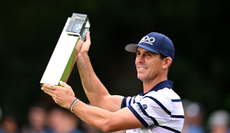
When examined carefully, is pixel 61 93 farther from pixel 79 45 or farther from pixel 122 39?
pixel 122 39

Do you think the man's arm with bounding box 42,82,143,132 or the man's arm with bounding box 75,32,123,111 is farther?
the man's arm with bounding box 75,32,123,111

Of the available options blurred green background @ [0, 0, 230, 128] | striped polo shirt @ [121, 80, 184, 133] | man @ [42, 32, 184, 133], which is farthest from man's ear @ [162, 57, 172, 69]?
blurred green background @ [0, 0, 230, 128]

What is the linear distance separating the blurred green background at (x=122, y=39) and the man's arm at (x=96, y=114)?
680 cm

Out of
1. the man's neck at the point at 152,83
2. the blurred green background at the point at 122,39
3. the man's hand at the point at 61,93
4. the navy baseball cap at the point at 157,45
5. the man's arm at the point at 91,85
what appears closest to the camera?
the man's hand at the point at 61,93

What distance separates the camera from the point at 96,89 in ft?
13.5

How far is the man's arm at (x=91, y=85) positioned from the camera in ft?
12.7

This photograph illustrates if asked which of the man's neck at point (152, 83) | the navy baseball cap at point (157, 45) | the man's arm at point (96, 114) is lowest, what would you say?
the man's arm at point (96, 114)

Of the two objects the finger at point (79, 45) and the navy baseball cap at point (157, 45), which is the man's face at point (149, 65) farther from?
the finger at point (79, 45)

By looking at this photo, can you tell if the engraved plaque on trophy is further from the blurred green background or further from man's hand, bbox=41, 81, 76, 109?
the blurred green background

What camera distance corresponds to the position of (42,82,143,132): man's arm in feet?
10.7

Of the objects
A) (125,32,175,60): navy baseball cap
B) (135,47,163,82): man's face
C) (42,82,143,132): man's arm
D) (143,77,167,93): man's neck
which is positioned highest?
(125,32,175,60): navy baseball cap

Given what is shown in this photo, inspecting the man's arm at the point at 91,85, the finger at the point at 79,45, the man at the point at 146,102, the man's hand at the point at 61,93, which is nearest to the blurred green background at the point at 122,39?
the man's arm at the point at 91,85

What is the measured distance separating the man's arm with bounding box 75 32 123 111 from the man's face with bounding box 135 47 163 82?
0.62m

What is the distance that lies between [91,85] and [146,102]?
93 cm
